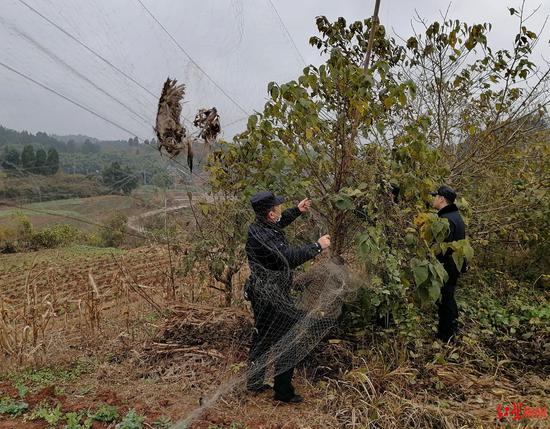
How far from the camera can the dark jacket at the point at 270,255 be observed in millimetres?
3113

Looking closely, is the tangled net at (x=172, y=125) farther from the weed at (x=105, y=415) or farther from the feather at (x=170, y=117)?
the weed at (x=105, y=415)

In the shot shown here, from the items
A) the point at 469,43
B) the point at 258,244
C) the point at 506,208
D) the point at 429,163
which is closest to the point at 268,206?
the point at 258,244

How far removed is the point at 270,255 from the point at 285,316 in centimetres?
48

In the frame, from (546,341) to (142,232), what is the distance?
4776 mm

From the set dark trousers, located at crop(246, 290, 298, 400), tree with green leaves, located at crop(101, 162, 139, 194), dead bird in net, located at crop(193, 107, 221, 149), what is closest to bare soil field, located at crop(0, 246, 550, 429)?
dark trousers, located at crop(246, 290, 298, 400)

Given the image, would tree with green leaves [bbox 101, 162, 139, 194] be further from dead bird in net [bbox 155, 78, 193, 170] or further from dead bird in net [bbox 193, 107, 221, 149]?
dead bird in net [bbox 193, 107, 221, 149]

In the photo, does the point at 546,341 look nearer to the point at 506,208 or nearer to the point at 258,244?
the point at 506,208

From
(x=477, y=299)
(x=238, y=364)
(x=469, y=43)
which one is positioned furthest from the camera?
(x=477, y=299)

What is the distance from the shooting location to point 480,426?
2.55 meters

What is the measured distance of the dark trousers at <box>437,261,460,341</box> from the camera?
3.98 m

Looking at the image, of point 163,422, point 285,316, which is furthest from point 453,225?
point 163,422

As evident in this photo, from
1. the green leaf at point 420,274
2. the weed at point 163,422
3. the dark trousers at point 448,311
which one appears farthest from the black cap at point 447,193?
the weed at point 163,422

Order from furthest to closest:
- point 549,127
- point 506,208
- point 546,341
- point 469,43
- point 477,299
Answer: point 549,127
point 506,208
point 477,299
point 469,43
point 546,341

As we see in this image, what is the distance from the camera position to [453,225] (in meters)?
3.92
